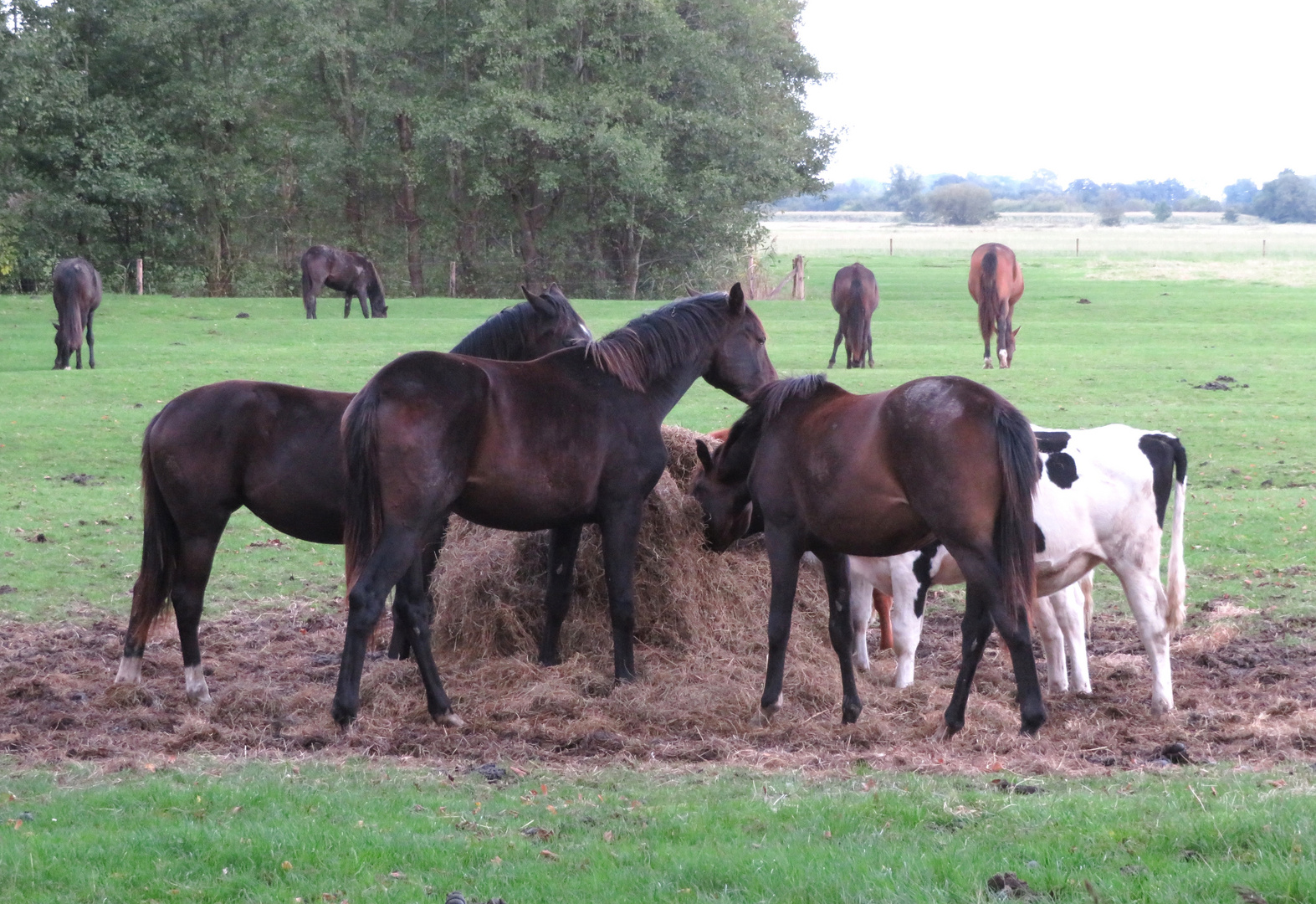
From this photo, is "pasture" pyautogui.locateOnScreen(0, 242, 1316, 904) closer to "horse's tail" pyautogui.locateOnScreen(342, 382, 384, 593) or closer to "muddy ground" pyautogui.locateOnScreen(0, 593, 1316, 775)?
"muddy ground" pyautogui.locateOnScreen(0, 593, 1316, 775)

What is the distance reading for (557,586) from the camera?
7598 millimetres

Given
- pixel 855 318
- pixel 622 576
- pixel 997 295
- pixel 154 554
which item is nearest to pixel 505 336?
pixel 622 576

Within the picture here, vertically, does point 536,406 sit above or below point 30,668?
above

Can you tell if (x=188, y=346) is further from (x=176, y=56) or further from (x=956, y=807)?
(x=956, y=807)

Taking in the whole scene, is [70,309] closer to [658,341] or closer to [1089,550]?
[658,341]

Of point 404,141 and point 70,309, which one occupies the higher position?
point 404,141

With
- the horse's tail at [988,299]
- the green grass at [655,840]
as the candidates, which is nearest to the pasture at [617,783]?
the green grass at [655,840]

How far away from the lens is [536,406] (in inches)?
270

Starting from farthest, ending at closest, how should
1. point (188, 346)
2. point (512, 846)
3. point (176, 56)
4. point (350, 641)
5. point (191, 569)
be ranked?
point (176, 56) → point (188, 346) → point (191, 569) → point (350, 641) → point (512, 846)

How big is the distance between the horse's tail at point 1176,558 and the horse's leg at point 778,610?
7.42 feet

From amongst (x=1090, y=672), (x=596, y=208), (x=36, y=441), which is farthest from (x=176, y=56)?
(x=1090, y=672)

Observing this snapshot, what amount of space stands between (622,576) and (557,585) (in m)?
0.57

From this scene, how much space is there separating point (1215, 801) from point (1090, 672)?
3.29 m

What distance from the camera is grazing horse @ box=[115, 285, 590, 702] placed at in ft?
23.5
